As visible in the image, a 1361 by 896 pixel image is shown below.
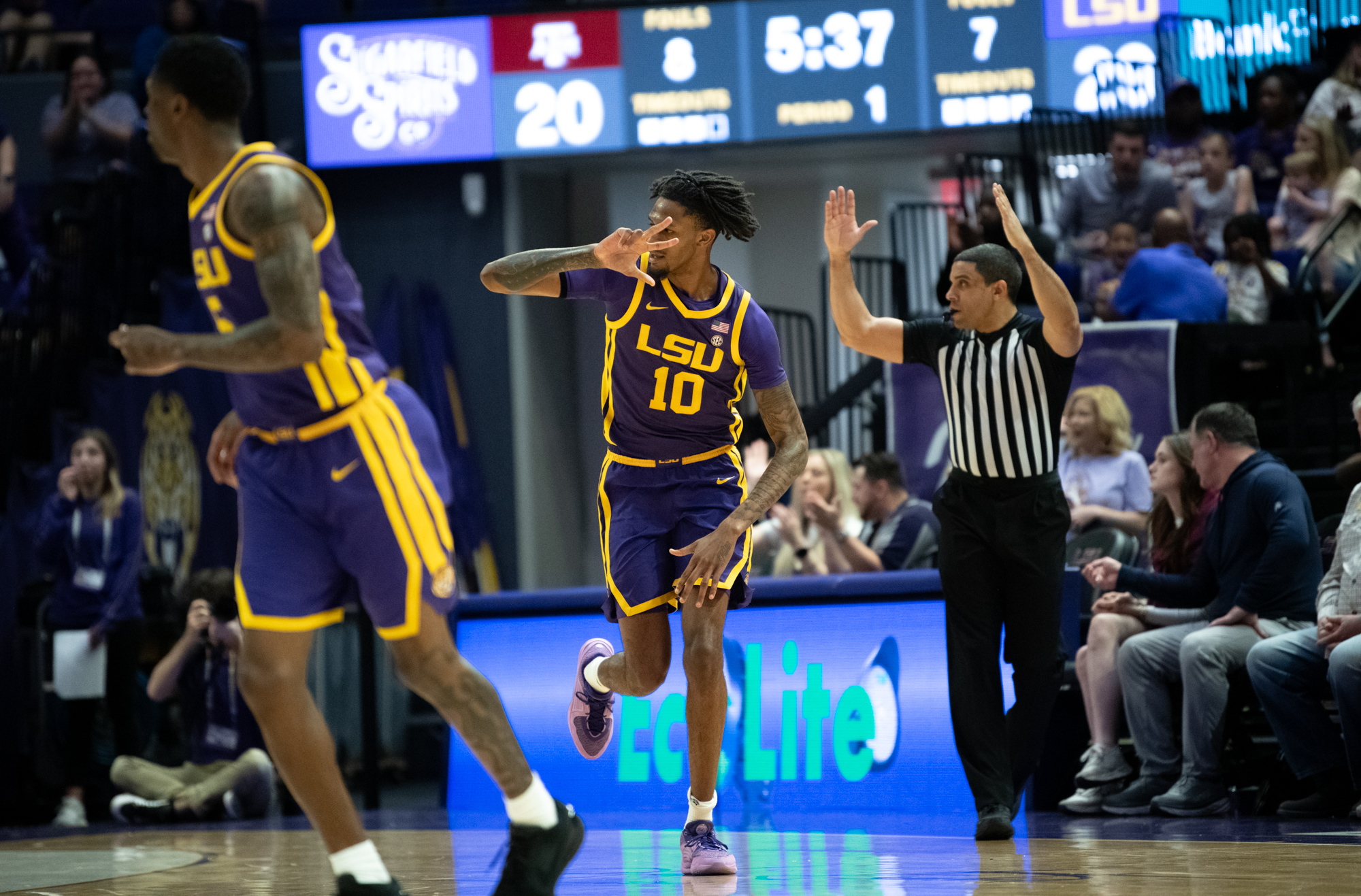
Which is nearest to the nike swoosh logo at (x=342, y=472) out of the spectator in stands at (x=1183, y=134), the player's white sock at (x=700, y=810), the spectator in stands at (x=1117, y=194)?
the player's white sock at (x=700, y=810)

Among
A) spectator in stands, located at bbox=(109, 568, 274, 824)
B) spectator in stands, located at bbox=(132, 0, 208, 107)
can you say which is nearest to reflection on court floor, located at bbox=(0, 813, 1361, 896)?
spectator in stands, located at bbox=(109, 568, 274, 824)

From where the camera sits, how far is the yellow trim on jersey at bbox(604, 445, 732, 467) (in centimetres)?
452

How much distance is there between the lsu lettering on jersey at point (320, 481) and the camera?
124 inches

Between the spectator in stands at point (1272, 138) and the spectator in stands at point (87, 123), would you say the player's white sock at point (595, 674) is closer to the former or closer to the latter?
the spectator in stands at point (1272, 138)

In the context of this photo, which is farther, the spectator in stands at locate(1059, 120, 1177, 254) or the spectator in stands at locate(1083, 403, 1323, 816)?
the spectator in stands at locate(1059, 120, 1177, 254)

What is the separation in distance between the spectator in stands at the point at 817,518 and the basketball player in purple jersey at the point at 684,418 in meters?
2.69

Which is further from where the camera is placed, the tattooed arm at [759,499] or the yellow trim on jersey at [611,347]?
the yellow trim on jersey at [611,347]

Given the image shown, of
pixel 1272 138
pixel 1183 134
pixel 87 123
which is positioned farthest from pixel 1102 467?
pixel 87 123

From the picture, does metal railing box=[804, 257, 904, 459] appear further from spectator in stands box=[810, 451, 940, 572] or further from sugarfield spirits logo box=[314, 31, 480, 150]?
sugarfield spirits logo box=[314, 31, 480, 150]

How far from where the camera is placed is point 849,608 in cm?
640

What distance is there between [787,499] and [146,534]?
15.1 ft

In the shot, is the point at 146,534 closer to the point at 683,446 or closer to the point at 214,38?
the point at 683,446

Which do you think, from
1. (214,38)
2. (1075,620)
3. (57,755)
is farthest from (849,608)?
(57,755)

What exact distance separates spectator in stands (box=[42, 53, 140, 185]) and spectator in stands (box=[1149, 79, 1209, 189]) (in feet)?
24.9
